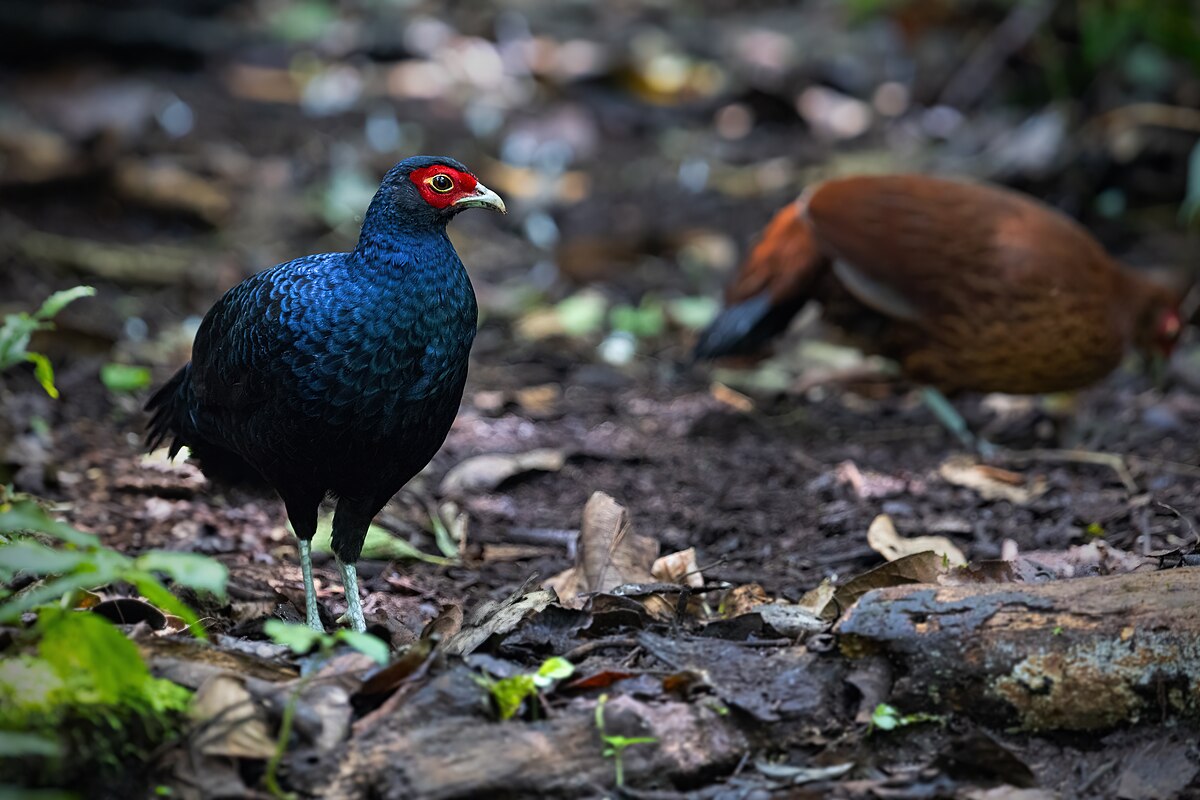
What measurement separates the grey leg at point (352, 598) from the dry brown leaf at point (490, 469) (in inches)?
48.8

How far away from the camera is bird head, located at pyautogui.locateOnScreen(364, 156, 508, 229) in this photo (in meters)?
3.24

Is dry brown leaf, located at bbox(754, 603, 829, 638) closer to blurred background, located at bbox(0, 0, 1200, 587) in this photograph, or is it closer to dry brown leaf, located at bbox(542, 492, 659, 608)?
dry brown leaf, located at bbox(542, 492, 659, 608)

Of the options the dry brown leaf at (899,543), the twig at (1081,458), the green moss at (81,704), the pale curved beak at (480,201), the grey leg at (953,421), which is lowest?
the grey leg at (953,421)

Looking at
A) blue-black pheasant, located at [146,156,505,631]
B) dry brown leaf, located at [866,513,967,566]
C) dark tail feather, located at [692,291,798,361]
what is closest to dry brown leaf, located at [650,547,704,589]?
dry brown leaf, located at [866,513,967,566]

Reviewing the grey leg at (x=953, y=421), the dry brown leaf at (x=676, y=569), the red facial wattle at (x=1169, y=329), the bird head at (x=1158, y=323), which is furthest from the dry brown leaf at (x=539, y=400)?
the red facial wattle at (x=1169, y=329)

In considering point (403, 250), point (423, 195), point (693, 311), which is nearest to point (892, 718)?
point (403, 250)

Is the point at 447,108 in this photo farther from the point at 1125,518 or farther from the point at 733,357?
the point at 1125,518

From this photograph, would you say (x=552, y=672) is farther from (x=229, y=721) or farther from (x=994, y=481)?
(x=994, y=481)

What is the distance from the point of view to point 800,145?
9.87 metres

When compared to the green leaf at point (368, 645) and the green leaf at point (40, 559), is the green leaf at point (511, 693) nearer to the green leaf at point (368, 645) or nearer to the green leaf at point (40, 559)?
the green leaf at point (368, 645)

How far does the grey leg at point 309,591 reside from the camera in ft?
10.9

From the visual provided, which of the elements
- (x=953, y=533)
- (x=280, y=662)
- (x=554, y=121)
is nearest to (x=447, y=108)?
(x=554, y=121)

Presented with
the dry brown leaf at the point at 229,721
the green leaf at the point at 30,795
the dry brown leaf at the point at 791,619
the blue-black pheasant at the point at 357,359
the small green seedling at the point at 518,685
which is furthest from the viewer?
the blue-black pheasant at the point at 357,359

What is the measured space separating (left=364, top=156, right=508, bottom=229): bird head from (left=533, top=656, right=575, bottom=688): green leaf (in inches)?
49.7
